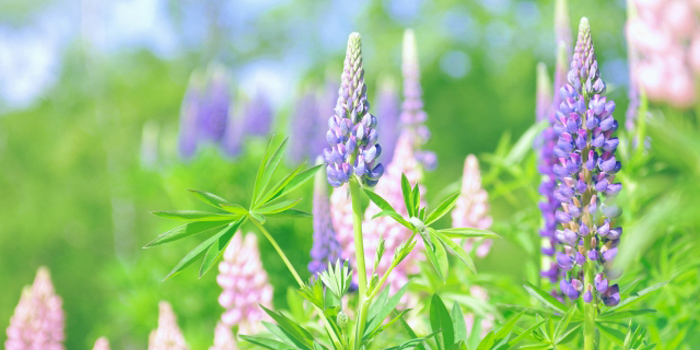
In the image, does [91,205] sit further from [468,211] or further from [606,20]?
[468,211]

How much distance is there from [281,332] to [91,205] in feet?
35.2

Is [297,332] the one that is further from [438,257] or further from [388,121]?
[388,121]

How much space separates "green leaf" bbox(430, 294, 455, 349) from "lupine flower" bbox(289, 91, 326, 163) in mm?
2653

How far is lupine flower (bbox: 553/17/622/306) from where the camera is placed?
3.56 feet

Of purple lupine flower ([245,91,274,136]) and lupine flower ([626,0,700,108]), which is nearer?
lupine flower ([626,0,700,108])

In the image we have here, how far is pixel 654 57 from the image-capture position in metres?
0.97

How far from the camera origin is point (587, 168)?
3.58 feet

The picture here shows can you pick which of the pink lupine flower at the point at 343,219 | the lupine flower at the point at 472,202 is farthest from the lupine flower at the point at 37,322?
the lupine flower at the point at 472,202

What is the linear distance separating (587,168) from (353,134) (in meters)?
0.39

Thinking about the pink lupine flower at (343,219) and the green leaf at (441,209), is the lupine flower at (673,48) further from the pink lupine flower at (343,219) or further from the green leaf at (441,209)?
the pink lupine flower at (343,219)

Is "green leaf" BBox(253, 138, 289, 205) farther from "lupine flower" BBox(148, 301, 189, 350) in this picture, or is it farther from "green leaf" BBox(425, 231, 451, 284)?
"lupine flower" BBox(148, 301, 189, 350)

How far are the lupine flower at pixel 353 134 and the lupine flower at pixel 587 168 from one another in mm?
321

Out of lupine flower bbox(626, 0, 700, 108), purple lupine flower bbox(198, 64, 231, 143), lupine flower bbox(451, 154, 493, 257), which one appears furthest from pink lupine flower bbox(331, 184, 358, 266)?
purple lupine flower bbox(198, 64, 231, 143)

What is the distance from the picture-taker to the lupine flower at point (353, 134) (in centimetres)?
104
